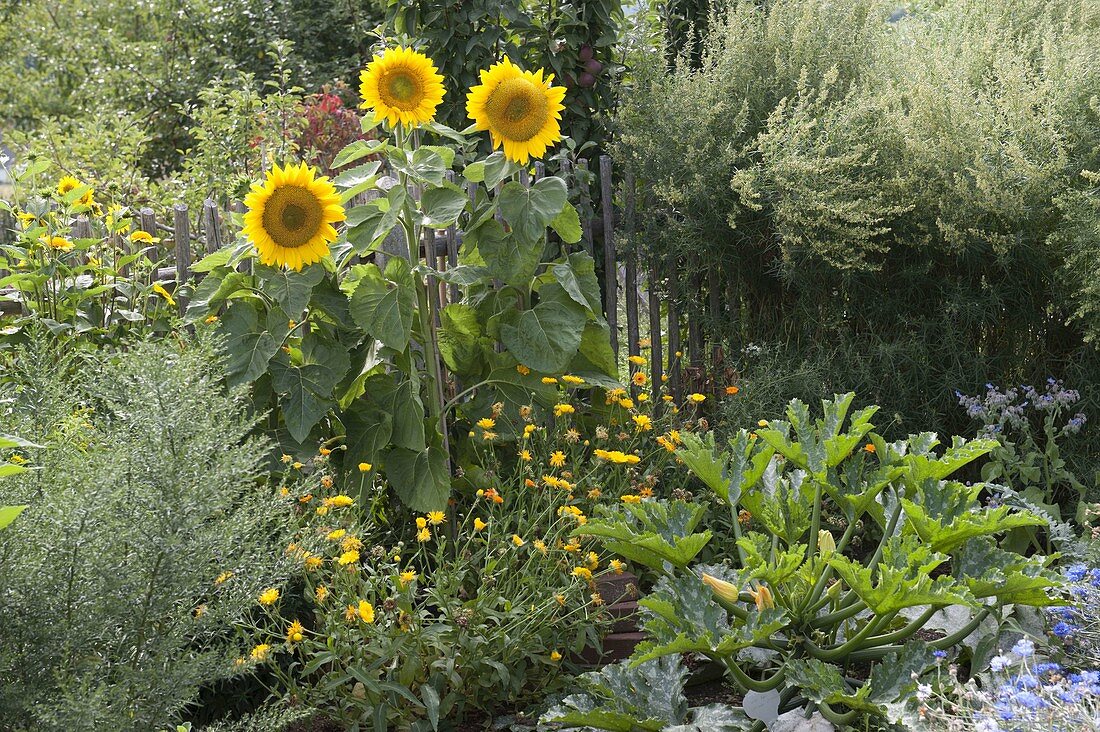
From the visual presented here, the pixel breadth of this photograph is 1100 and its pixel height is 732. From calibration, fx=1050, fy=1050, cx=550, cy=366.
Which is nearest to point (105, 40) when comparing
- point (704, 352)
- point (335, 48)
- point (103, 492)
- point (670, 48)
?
point (335, 48)

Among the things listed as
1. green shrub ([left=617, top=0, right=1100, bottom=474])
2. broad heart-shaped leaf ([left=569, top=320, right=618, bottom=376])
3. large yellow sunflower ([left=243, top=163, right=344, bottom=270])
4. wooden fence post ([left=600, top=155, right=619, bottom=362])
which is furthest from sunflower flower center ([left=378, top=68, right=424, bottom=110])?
wooden fence post ([left=600, top=155, right=619, bottom=362])

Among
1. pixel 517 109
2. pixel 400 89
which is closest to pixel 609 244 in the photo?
pixel 517 109

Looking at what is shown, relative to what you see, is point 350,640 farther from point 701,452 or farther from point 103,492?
point 701,452

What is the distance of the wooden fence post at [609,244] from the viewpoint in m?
4.50

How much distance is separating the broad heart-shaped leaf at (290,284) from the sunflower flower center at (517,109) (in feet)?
2.46

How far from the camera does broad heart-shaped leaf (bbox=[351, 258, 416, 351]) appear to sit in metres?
3.27

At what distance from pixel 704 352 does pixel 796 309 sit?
635 millimetres

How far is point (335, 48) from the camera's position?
1017 centimetres

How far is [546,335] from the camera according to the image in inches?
140

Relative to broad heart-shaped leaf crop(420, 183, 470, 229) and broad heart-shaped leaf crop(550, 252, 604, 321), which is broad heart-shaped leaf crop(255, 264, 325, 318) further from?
broad heart-shaped leaf crop(550, 252, 604, 321)

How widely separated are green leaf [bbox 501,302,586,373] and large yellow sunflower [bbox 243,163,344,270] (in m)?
0.72

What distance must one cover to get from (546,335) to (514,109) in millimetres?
750

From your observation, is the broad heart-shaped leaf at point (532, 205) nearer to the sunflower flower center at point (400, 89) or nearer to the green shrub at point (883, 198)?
the sunflower flower center at point (400, 89)

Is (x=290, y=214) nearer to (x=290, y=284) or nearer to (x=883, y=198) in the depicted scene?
(x=290, y=284)
